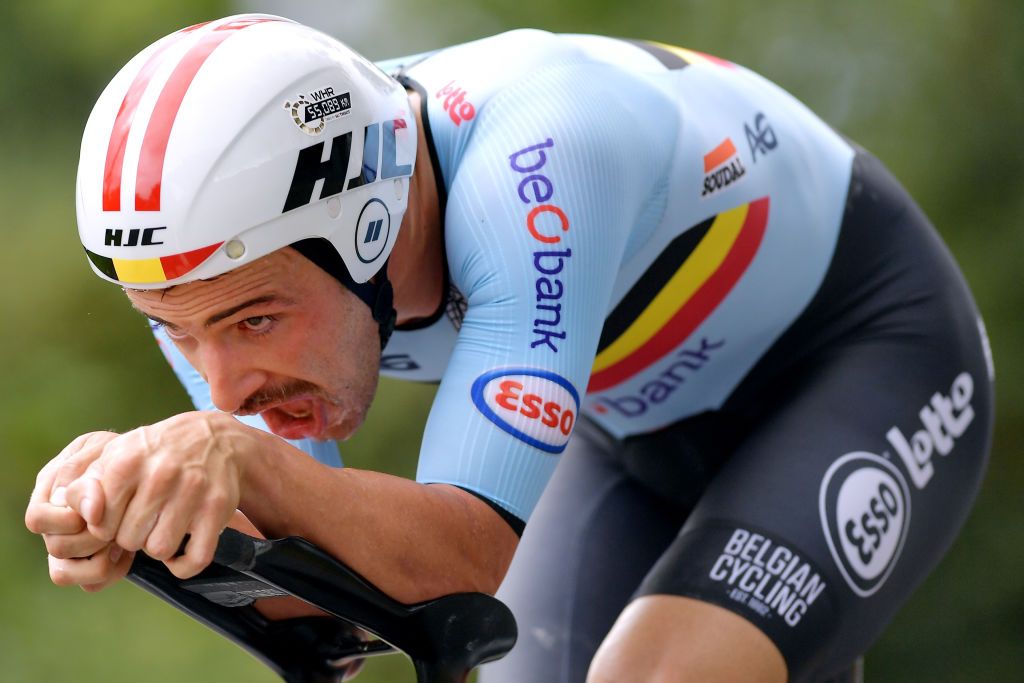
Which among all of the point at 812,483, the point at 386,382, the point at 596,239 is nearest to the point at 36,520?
the point at 596,239

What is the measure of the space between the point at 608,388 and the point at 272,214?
939mm

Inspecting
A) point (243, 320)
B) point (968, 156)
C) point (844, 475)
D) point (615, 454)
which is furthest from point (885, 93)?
point (243, 320)

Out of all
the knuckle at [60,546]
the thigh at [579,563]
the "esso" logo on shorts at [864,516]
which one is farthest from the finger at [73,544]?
the thigh at [579,563]


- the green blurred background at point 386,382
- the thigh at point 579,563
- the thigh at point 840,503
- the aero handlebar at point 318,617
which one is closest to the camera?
the aero handlebar at point 318,617

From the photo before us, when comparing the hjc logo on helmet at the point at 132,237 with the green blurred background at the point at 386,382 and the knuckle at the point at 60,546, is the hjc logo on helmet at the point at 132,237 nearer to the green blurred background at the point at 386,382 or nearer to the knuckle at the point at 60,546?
the knuckle at the point at 60,546

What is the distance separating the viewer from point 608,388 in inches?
105

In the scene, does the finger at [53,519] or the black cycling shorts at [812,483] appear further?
the black cycling shorts at [812,483]

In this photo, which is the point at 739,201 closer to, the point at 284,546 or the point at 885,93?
the point at 284,546

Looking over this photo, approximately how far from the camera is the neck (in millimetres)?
2199

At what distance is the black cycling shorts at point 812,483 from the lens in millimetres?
2273

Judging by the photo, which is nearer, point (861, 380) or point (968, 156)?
point (861, 380)

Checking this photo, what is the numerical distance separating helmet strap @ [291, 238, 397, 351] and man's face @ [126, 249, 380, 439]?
0.01 m

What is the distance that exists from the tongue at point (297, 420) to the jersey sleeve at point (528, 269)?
28cm

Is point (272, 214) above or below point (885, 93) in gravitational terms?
above
